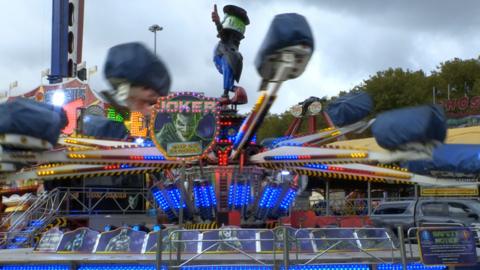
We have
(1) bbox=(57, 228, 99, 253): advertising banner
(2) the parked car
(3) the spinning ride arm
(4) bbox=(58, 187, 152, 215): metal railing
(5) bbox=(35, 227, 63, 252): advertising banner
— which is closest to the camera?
(3) the spinning ride arm

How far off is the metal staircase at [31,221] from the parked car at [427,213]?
10.8 meters

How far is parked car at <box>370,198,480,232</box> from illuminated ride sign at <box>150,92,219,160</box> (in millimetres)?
6538

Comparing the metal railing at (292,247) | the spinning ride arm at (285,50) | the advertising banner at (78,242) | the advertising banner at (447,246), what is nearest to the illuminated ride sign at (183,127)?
the metal railing at (292,247)

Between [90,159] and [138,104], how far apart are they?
5675 mm

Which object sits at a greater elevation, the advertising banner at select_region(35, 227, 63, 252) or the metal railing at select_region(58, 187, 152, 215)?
the metal railing at select_region(58, 187, 152, 215)

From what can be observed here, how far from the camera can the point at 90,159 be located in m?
12.0

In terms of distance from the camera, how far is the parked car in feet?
59.9

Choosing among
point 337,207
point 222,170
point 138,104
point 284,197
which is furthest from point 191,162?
point 337,207

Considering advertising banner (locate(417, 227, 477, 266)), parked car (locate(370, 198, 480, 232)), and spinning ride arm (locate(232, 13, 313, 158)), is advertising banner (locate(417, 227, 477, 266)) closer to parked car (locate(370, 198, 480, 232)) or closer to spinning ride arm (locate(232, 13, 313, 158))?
spinning ride arm (locate(232, 13, 313, 158))

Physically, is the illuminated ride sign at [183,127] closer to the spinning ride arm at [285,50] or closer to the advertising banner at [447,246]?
the advertising banner at [447,246]

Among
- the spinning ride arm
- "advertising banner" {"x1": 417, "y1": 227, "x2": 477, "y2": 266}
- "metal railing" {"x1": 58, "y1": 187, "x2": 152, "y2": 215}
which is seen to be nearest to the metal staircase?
"metal railing" {"x1": 58, "y1": 187, "x2": 152, "y2": 215}

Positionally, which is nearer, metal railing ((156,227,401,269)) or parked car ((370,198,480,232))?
metal railing ((156,227,401,269))

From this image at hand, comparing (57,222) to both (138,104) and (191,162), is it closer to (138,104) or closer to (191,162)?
(191,162)

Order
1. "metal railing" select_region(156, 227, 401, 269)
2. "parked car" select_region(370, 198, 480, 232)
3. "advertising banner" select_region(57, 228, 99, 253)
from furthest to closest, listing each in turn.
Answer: "parked car" select_region(370, 198, 480, 232) → "advertising banner" select_region(57, 228, 99, 253) → "metal railing" select_region(156, 227, 401, 269)
